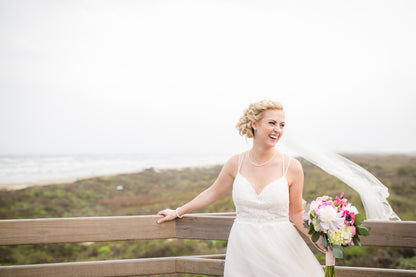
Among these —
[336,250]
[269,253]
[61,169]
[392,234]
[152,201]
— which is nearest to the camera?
[336,250]

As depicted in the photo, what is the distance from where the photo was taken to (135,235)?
2.44 m

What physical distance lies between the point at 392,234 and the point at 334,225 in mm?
838

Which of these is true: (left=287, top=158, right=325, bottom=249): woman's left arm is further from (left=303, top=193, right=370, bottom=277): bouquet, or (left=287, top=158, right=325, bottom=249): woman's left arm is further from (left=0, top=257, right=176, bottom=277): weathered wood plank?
(left=0, top=257, right=176, bottom=277): weathered wood plank

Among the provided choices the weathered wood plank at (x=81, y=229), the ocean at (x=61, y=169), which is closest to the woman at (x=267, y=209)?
the weathered wood plank at (x=81, y=229)

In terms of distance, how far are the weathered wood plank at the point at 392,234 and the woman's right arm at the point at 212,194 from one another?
3.83 feet

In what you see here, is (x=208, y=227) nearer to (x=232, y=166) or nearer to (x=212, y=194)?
(x=212, y=194)

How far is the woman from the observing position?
2105 millimetres

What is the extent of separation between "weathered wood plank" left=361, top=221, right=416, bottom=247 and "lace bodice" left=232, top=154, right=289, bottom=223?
0.72 m

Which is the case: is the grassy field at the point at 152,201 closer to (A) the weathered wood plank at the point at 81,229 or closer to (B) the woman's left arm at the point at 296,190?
(B) the woman's left arm at the point at 296,190

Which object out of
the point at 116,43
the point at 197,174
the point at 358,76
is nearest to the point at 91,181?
the point at 197,174

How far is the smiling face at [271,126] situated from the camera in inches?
89.4

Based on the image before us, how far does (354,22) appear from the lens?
724cm

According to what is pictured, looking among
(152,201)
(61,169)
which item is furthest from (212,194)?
(61,169)

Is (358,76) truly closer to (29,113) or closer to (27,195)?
(27,195)
